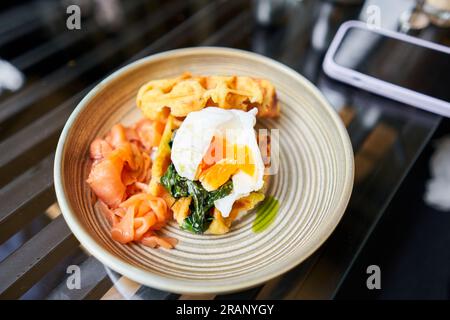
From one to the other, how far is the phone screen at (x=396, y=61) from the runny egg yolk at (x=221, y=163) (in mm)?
690

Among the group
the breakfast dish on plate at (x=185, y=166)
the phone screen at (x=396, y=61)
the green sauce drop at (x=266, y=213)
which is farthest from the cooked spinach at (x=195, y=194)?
the phone screen at (x=396, y=61)

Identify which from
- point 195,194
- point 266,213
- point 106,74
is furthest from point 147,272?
point 106,74

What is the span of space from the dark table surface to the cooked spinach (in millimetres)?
210

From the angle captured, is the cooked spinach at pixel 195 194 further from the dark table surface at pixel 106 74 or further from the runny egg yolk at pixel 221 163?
the dark table surface at pixel 106 74

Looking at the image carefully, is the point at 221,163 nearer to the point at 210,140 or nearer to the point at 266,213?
the point at 210,140

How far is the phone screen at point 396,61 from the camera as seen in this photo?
57.6 inches

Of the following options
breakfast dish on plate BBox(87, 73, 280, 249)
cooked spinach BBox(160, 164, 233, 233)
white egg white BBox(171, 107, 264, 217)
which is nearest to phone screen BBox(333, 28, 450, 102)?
breakfast dish on plate BBox(87, 73, 280, 249)

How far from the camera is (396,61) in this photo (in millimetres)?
1526

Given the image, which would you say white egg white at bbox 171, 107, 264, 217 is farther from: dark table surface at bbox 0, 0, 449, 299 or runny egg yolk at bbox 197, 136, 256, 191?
dark table surface at bbox 0, 0, 449, 299

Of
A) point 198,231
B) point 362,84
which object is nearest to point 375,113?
point 362,84

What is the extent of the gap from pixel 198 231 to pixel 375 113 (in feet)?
2.76

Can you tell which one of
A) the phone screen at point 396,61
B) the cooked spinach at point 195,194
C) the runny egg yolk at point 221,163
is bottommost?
the cooked spinach at point 195,194

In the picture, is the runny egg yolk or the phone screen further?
the phone screen

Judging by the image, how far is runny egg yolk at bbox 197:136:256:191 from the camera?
113 centimetres
